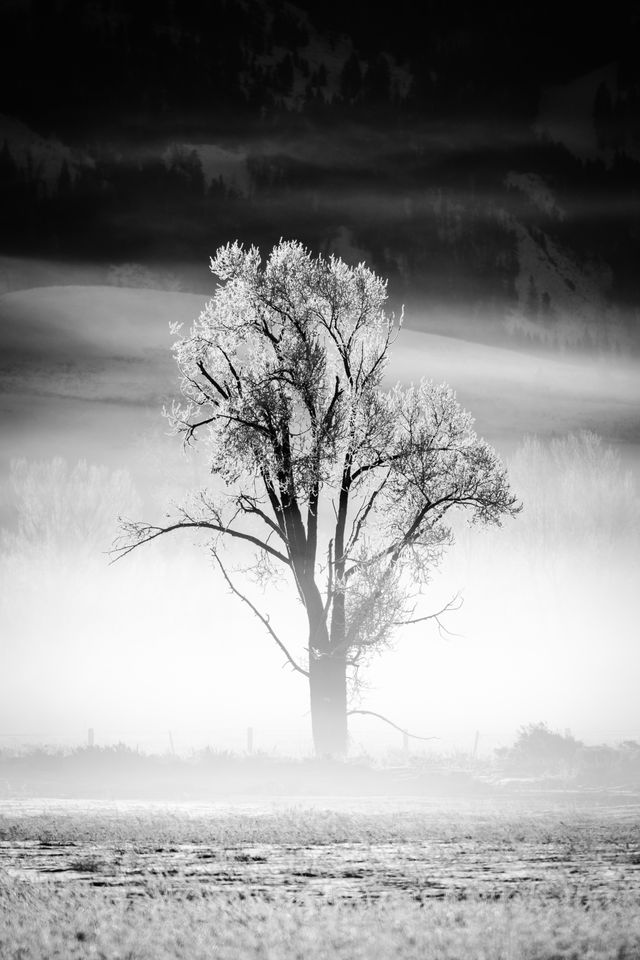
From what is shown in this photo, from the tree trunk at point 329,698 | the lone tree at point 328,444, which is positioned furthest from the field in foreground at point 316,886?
the lone tree at point 328,444

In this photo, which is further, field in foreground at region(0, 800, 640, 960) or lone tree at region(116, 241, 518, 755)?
lone tree at region(116, 241, 518, 755)

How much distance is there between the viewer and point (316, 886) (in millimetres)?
13430

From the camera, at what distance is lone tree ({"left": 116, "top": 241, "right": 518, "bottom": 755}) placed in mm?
30562

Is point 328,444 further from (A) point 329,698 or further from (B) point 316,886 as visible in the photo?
(B) point 316,886

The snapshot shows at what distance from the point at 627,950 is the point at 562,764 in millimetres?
26092

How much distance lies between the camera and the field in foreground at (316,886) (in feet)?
34.2

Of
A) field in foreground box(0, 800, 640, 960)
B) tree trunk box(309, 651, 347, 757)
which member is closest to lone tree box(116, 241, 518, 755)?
tree trunk box(309, 651, 347, 757)

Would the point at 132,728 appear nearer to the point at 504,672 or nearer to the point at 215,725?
the point at 215,725

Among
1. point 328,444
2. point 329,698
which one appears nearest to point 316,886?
point 328,444

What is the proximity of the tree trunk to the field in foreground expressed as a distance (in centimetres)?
972

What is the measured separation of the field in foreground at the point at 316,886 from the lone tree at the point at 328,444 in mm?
10095

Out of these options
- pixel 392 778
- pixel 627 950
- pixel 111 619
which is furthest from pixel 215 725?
pixel 627 950

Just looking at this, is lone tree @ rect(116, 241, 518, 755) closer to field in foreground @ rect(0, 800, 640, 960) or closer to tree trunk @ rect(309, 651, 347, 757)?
tree trunk @ rect(309, 651, 347, 757)

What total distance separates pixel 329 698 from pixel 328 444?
7.68 meters
